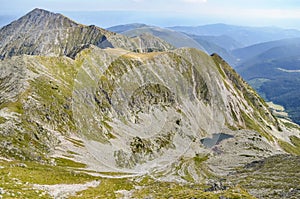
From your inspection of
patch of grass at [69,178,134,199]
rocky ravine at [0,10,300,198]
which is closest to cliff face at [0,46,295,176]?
rocky ravine at [0,10,300,198]

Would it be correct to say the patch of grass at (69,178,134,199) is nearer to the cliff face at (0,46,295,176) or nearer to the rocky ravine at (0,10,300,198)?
the rocky ravine at (0,10,300,198)

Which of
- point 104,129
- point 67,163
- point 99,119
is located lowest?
point 67,163

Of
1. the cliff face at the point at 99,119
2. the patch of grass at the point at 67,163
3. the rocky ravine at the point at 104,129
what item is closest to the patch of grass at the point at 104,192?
the rocky ravine at the point at 104,129

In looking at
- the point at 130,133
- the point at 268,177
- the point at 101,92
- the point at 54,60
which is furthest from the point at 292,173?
the point at 54,60

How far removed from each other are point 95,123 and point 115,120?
61.0ft

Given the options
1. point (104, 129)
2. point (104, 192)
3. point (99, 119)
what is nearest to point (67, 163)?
point (104, 129)

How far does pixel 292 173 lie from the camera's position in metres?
89.1

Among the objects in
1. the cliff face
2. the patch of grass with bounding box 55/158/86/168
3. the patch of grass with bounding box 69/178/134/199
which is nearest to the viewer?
the patch of grass with bounding box 69/178/134/199

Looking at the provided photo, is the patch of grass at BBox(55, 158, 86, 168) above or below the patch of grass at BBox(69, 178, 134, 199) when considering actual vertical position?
below

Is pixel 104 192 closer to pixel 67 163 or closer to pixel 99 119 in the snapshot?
pixel 67 163

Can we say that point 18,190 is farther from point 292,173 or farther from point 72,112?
point 72,112

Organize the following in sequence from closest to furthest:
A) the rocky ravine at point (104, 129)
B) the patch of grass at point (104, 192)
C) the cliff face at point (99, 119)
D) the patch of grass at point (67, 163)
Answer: the patch of grass at point (104, 192) → the patch of grass at point (67, 163) → the rocky ravine at point (104, 129) → the cliff face at point (99, 119)

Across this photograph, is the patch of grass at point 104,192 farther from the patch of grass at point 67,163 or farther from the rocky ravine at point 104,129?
the patch of grass at point 67,163

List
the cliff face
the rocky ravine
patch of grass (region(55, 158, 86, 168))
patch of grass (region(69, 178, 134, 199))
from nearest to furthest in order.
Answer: patch of grass (region(69, 178, 134, 199)) < patch of grass (region(55, 158, 86, 168)) < the rocky ravine < the cliff face
